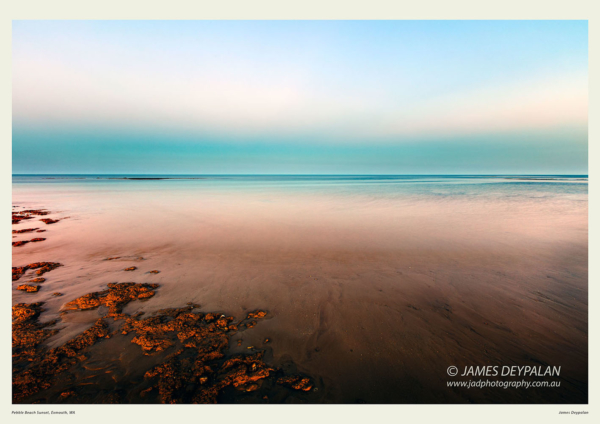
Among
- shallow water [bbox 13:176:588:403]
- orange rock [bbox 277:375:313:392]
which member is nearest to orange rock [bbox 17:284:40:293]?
shallow water [bbox 13:176:588:403]

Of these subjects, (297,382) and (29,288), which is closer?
(297,382)

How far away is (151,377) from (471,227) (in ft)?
37.9

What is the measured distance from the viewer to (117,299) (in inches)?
173

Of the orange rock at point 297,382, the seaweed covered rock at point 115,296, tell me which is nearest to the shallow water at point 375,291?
the orange rock at point 297,382

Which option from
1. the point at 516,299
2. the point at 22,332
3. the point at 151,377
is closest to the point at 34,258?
the point at 22,332

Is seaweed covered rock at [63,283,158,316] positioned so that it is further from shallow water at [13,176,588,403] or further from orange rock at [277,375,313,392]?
orange rock at [277,375,313,392]

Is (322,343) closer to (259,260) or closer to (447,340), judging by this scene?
(447,340)

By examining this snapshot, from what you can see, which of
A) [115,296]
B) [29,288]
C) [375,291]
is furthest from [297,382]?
[29,288]

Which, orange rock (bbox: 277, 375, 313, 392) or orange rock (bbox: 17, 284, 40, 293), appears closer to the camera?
orange rock (bbox: 277, 375, 313, 392)

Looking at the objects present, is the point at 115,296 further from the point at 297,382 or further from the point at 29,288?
the point at 297,382

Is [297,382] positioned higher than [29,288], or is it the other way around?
[29,288]

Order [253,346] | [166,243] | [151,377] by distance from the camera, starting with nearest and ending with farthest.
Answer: [151,377]
[253,346]
[166,243]

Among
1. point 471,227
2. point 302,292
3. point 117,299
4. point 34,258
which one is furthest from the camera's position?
point 471,227

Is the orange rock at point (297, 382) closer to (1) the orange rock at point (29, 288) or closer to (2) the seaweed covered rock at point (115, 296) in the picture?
(2) the seaweed covered rock at point (115, 296)
